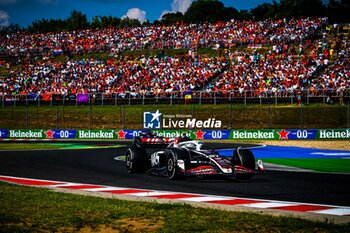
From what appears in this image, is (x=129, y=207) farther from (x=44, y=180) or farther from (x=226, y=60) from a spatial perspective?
(x=226, y=60)

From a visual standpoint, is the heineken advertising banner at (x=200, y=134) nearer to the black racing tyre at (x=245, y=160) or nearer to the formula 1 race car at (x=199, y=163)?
the formula 1 race car at (x=199, y=163)

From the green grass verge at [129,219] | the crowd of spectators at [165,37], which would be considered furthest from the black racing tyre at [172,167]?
the crowd of spectators at [165,37]

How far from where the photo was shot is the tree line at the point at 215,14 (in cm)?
7962

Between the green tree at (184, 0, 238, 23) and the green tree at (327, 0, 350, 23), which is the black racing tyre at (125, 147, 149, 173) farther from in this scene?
the green tree at (184, 0, 238, 23)

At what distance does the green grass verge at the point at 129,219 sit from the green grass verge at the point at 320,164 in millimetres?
10176

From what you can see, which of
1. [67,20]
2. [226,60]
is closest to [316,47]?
[226,60]

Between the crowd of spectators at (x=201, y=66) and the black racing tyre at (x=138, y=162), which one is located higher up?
the crowd of spectators at (x=201, y=66)

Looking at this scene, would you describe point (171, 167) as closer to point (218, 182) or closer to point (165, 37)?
point (218, 182)

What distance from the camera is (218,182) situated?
1482 cm

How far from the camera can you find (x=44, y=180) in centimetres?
1582

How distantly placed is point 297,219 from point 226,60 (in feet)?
137

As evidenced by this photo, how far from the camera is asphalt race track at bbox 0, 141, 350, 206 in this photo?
1201cm

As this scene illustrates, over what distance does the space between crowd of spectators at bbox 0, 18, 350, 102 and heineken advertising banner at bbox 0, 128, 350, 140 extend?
3.20 m

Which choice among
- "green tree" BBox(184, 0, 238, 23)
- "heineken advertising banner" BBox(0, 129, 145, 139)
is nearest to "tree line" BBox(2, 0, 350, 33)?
"green tree" BBox(184, 0, 238, 23)
